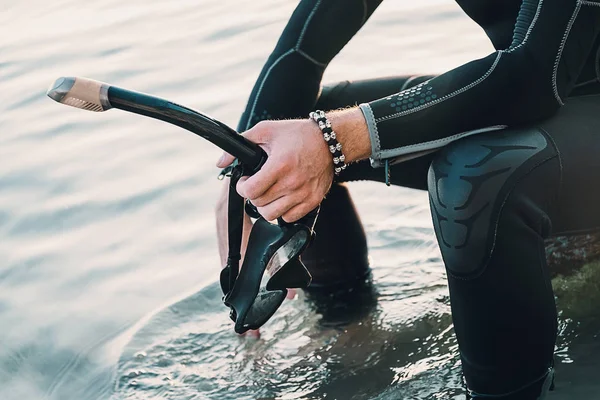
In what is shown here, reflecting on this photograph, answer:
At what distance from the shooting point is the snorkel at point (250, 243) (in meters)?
1.48

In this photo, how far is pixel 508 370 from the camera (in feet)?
5.29

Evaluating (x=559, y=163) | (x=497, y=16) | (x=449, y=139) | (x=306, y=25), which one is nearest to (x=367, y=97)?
(x=306, y=25)

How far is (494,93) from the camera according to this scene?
5.37ft

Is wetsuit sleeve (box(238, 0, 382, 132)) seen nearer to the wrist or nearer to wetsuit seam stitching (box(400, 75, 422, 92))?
wetsuit seam stitching (box(400, 75, 422, 92))

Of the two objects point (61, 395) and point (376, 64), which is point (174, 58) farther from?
point (61, 395)

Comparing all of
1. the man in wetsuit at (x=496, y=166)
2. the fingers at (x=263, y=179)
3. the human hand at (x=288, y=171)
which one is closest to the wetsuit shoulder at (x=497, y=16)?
the man in wetsuit at (x=496, y=166)

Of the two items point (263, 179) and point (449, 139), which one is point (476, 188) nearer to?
point (449, 139)

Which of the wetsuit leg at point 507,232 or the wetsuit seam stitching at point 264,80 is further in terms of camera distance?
the wetsuit seam stitching at point 264,80

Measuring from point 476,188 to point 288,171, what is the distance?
312 millimetres

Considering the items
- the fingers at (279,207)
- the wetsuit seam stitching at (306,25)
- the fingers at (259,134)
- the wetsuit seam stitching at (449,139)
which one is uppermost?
the wetsuit seam stitching at (306,25)

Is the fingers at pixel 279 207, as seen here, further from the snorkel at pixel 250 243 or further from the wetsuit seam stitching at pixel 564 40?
the wetsuit seam stitching at pixel 564 40

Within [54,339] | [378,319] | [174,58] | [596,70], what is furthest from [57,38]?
[596,70]

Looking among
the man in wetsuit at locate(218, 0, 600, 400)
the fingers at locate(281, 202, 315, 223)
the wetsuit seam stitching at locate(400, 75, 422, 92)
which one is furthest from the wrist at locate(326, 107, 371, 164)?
the wetsuit seam stitching at locate(400, 75, 422, 92)

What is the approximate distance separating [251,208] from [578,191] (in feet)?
2.22
